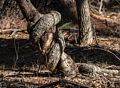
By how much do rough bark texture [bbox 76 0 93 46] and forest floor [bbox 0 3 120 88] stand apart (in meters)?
0.22

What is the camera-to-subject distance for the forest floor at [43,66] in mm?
6227

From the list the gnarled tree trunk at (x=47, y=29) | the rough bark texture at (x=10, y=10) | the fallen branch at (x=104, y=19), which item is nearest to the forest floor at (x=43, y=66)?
the fallen branch at (x=104, y=19)

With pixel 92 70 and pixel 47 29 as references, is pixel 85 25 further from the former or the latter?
pixel 47 29

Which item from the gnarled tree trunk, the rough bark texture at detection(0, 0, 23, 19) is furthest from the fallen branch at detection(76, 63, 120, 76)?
the rough bark texture at detection(0, 0, 23, 19)

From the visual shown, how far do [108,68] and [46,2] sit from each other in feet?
15.8

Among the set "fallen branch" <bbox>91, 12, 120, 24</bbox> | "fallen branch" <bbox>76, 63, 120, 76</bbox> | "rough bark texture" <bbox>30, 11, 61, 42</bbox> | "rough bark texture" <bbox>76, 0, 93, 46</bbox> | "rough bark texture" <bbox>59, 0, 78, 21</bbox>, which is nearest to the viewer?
"rough bark texture" <bbox>30, 11, 61, 42</bbox>

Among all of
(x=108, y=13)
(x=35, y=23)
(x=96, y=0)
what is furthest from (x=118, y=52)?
(x=96, y=0)

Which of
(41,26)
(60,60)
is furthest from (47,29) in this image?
(60,60)

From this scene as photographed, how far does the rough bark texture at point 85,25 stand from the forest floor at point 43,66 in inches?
8.6

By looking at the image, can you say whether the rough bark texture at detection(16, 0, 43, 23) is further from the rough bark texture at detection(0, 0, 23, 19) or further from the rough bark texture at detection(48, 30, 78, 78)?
the rough bark texture at detection(0, 0, 23, 19)

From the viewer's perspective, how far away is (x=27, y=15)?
20.2 feet

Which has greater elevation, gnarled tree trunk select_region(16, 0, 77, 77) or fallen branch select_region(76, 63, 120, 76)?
gnarled tree trunk select_region(16, 0, 77, 77)

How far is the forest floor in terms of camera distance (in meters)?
6.23

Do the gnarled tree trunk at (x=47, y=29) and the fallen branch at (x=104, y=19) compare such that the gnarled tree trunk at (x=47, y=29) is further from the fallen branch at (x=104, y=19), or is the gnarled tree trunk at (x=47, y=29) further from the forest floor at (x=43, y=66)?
the fallen branch at (x=104, y=19)
